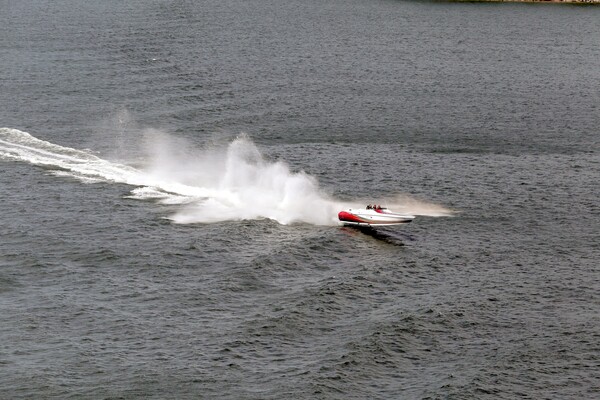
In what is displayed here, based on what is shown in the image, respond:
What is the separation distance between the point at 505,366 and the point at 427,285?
799 inches

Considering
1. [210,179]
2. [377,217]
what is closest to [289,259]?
[377,217]

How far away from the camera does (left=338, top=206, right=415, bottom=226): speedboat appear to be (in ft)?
435

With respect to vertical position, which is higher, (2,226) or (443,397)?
(2,226)

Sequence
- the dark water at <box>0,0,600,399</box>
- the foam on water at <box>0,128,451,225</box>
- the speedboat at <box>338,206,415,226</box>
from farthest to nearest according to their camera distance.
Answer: the foam on water at <box>0,128,451,225</box>, the speedboat at <box>338,206,415,226</box>, the dark water at <box>0,0,600,399</box>

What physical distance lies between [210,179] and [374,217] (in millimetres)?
31331

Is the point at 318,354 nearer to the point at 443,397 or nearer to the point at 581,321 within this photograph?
the point at 443,397

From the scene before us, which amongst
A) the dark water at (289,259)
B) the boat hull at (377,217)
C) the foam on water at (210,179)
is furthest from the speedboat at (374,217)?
the foam on water at (210,179)

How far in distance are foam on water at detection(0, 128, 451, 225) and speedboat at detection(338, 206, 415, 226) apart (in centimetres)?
320

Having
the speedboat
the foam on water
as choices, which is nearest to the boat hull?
the speedboat

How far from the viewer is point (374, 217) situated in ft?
435

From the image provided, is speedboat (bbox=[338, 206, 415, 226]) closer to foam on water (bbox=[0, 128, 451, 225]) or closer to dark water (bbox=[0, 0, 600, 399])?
dark water (bbox=[0, 0, 600, 399])

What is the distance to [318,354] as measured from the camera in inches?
3942

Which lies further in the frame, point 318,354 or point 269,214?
point 269,214

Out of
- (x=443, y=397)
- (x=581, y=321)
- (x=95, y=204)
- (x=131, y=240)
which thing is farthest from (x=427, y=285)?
(x=95, y=204)
